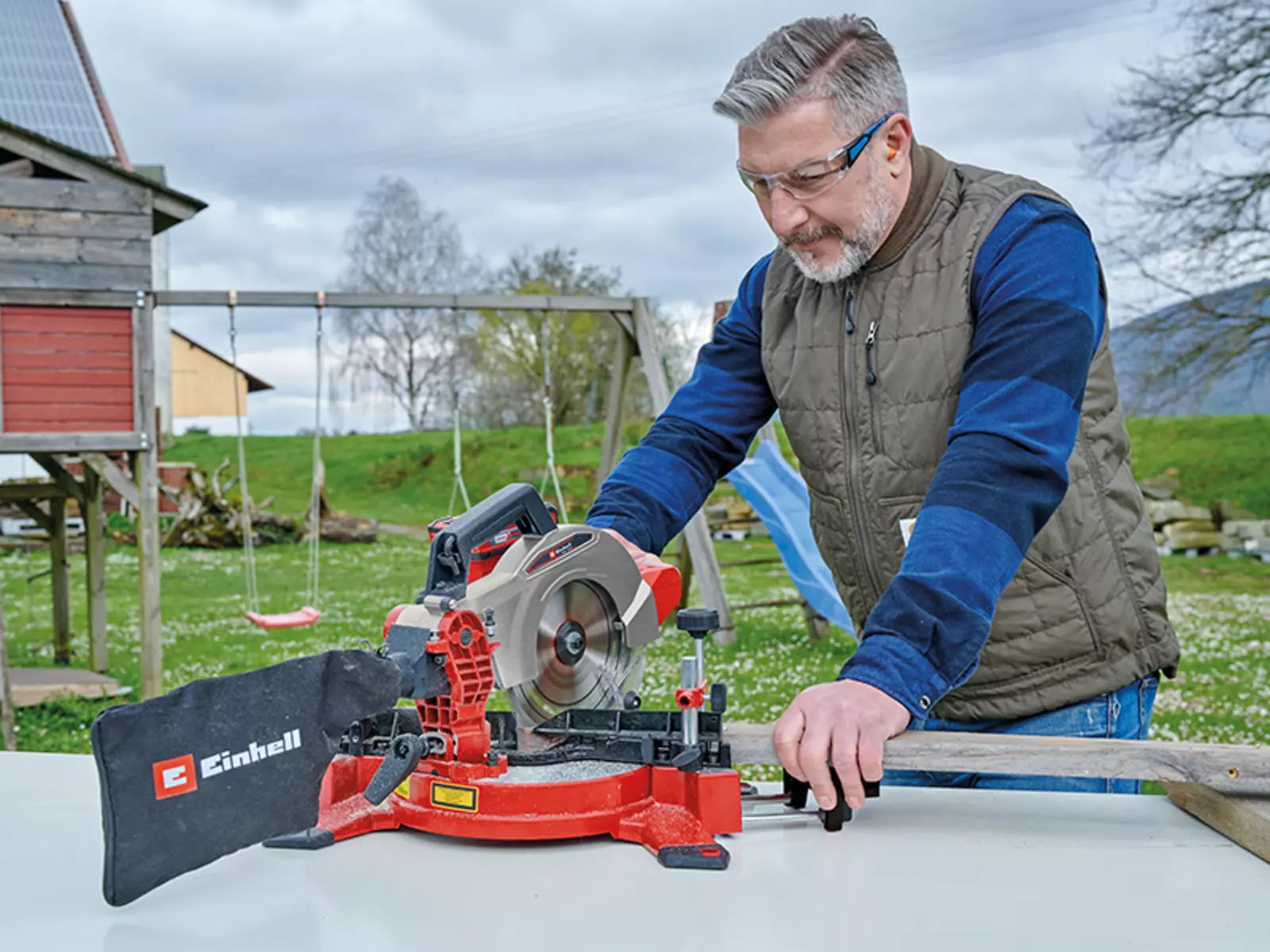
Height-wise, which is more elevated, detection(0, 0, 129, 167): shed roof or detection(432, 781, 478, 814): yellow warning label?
detection(0, 0, 129, 167): shed roof

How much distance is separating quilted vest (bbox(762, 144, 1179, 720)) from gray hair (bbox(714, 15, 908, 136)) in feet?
0.60

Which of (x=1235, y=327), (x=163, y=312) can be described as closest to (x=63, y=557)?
(x=1235, y=327)

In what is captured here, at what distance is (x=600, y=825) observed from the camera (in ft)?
4.97

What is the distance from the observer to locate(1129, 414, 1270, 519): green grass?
19625mm

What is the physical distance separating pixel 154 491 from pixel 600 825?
7.09 metres

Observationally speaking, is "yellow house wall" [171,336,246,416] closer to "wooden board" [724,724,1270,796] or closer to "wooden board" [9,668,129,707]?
"wooden board" [9,668,129,707]

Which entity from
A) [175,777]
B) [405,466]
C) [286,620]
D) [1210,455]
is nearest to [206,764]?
[175,777]

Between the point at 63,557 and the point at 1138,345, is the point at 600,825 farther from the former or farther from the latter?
A: the point at 1138,345

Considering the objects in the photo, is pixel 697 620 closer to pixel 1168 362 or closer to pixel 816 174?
pixel 816 174

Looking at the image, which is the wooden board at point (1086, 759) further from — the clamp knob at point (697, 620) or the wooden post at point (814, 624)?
the wooden post at point (814, 624)

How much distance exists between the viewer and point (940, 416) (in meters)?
1.81

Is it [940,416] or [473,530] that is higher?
[940,416]

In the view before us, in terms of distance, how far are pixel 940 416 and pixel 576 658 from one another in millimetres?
659

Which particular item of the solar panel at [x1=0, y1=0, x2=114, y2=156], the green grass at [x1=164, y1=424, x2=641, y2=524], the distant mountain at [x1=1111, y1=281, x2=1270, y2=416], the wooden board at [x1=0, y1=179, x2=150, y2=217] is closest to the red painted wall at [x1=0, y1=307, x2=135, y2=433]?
the wooden board at [x1=0, y1=179, x2=150, y2=217]
